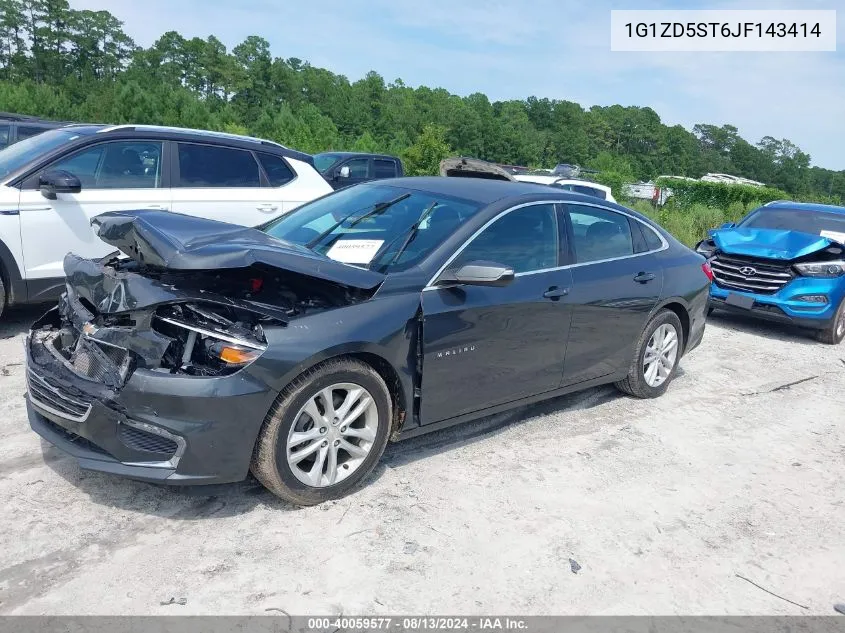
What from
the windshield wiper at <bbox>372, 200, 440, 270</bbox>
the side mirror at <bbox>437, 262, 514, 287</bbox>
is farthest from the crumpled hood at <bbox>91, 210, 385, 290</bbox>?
the side mirror at <bbox>437, 262, 514, 287</bbox>

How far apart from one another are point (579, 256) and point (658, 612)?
2489 mm

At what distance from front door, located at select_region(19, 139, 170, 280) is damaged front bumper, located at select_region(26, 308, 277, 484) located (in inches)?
123

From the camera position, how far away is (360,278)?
3.71 metres

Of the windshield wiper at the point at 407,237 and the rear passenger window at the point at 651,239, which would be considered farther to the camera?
the rear passenger window at the point at 651,239

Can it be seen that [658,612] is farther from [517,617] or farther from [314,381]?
[314,381]

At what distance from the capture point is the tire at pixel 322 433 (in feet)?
11.3

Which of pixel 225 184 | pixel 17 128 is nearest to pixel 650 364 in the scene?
pixel 225 184

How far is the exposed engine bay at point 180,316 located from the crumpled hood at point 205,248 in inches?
3.7

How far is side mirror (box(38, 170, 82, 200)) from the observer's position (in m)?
5.85

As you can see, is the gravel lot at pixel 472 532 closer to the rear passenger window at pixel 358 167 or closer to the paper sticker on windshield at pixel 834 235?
the paper sticker on windshield at pixel 834 235

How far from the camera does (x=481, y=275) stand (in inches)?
156

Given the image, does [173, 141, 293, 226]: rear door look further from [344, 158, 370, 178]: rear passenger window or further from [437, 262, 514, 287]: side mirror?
[344, 158, 370, 178]: rear passenger window

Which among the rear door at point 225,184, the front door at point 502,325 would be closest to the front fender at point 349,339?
the front door at point 502,325

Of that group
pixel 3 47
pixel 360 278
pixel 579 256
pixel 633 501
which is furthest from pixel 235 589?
pixel 3 47
